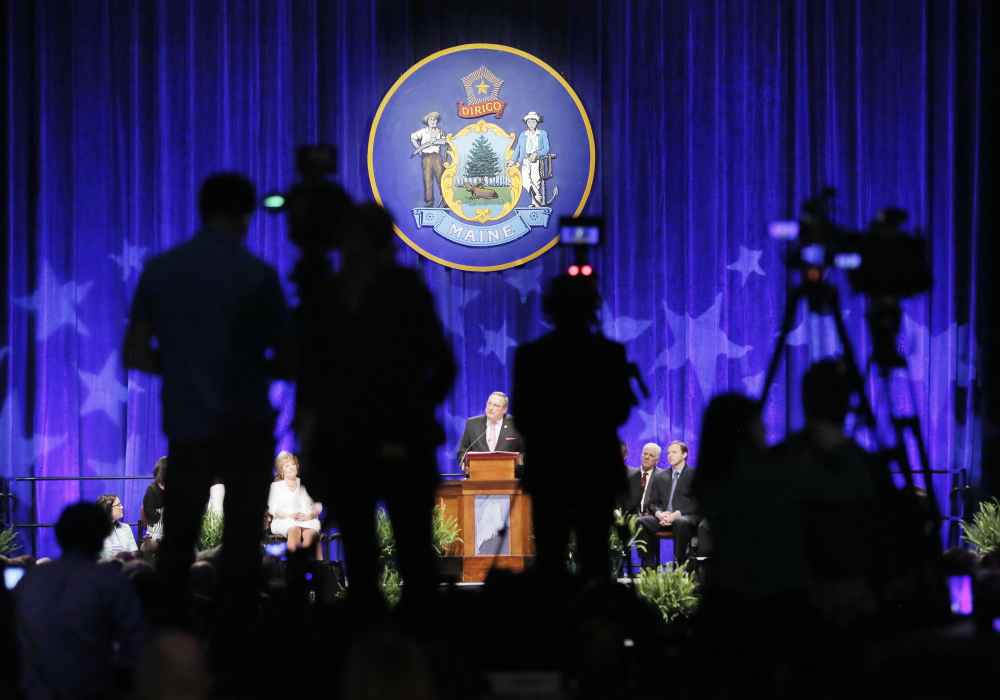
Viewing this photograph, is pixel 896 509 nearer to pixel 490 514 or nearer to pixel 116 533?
pixel 490 514

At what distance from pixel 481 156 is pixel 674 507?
11.5 ft

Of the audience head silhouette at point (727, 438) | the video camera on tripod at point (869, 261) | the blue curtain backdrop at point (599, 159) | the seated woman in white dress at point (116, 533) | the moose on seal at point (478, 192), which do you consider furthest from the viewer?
the moose on seal at point (478, 192)

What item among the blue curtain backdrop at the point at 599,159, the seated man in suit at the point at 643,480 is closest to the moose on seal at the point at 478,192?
the blue curtain backdrop at the point at 599,159

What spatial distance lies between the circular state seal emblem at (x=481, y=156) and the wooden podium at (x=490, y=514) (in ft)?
8.84

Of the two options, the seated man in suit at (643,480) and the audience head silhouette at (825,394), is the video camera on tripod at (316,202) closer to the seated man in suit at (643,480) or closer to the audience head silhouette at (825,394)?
the audience head silhouette at (825,394)

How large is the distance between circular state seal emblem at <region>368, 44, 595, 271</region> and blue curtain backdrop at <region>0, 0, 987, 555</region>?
0.49ft

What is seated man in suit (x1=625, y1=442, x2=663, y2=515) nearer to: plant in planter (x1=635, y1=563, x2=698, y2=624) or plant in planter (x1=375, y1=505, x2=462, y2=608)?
plant in planter (x1=375, y1=505, x2=462, y2=608)

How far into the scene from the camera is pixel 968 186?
28.9 feet

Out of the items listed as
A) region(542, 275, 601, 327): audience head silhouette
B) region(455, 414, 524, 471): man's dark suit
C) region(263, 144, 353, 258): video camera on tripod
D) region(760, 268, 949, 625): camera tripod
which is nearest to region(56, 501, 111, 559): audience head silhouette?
region(263, 144, 353, 258): video camera on tripod

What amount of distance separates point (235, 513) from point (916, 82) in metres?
7.83

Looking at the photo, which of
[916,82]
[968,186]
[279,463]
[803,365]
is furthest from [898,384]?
[279,463]

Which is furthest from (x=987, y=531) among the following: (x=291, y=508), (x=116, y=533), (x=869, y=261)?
(x=116, y=533)

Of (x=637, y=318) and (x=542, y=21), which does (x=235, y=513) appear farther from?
(x=542, y=21)

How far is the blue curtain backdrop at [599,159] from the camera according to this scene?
29.0 feet
